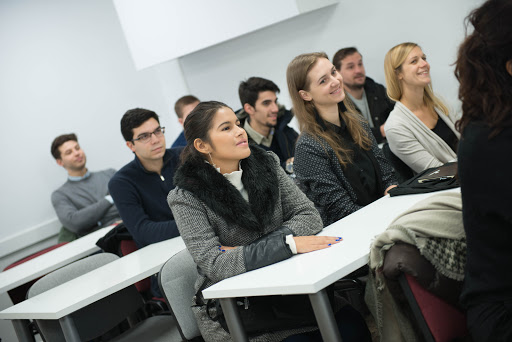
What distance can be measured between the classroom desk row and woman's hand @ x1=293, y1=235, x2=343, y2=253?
1.1 inches

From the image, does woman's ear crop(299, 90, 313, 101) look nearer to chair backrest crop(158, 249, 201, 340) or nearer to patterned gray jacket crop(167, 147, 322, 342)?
patterned gray jacket crop(167, 147, 322, 342)

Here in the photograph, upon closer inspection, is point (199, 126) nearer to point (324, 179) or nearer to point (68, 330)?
point (324, 179)

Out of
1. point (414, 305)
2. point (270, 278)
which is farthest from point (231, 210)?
point (414, 305)

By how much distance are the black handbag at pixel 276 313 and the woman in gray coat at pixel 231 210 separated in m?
0.04

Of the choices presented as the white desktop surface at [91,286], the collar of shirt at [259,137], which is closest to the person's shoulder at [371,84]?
the collar of shirt at [259,137]

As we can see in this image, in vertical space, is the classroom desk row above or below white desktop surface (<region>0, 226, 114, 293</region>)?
below

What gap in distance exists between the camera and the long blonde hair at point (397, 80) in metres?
3.35

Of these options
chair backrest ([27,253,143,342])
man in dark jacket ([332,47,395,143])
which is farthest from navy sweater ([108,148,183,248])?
man in dark jacket ([332,47,395,143])

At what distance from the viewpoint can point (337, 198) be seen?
2670 millimetres

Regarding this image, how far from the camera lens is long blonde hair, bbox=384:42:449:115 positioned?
3.35 m

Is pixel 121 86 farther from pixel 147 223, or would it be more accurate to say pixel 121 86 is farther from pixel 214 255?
pixel 214 255

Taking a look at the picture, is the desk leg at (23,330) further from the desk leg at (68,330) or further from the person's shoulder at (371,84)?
the person's shoulder at (371,84)

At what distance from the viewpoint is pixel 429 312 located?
1.59m

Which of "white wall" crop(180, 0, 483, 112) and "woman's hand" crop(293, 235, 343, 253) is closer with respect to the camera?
"woman's hand" crop(293, 235, 343, 253)
